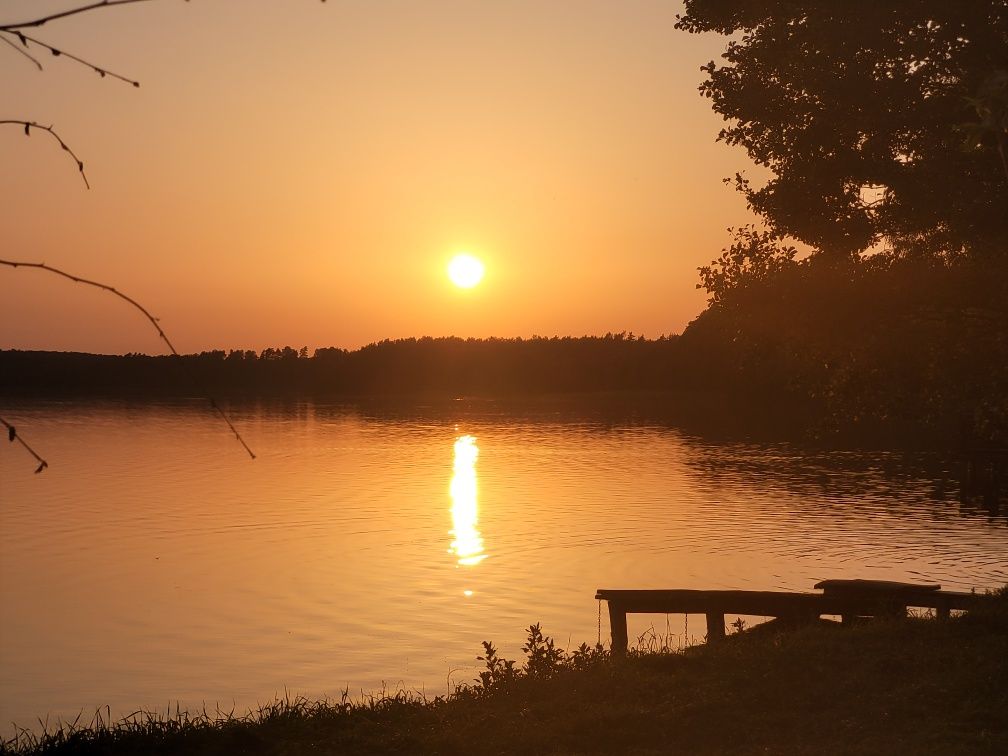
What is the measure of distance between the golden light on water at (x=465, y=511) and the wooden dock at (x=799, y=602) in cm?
2626

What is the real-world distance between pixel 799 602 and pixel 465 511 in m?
42.2

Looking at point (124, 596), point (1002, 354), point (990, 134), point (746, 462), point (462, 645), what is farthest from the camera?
point (746, 462)

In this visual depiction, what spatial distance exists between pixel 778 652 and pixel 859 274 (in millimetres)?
12104

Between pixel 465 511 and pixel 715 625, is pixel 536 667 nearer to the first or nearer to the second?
pixel 715 625

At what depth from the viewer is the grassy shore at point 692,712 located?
1117 cm

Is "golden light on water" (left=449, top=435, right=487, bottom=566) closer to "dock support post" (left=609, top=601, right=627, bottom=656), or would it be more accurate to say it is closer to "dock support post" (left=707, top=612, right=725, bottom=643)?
"dock support post" (left=609, top=601, right=627, bottom=656)

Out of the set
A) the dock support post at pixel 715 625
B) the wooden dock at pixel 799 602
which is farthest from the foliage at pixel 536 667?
the dock support post at pixel 715 625

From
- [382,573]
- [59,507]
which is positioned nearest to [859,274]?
[382,573]

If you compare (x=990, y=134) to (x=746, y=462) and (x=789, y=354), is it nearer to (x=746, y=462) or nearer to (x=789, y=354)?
(x=789, y=354)

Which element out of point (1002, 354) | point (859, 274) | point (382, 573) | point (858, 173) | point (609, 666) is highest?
point (858, 173)

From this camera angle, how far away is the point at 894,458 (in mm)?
83750

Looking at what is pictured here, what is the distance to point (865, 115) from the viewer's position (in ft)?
71.9

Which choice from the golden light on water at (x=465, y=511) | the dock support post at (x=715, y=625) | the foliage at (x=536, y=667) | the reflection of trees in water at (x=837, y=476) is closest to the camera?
the foliage at (x=536, y=667)

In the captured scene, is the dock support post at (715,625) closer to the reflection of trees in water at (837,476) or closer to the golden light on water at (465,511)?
the golden light on water at (465,511)
